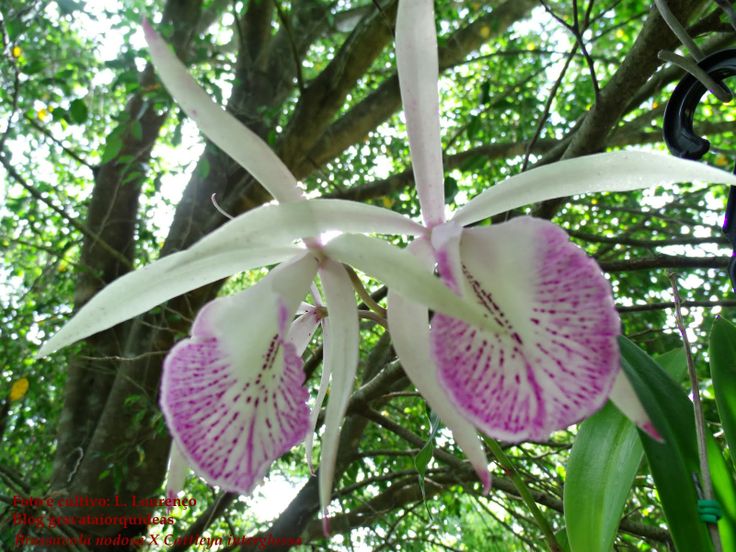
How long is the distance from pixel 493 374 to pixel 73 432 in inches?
119

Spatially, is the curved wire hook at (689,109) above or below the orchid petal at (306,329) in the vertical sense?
above

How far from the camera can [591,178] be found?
54 cm

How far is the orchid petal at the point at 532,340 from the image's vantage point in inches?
18.6

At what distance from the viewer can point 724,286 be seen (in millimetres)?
2859

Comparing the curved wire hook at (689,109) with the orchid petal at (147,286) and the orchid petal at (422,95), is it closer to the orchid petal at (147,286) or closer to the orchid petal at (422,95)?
A: the orchid petal at (422,95)

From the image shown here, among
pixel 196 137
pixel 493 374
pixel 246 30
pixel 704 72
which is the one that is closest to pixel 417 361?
pixel 493 374

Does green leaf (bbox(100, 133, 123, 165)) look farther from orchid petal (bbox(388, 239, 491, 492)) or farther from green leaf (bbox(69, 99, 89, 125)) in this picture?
orchid petal (bbox(388, 239, 491, 492))

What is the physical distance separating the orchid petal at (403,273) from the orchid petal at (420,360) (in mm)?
52

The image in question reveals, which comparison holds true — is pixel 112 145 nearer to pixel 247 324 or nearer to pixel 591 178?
pixel 247 324

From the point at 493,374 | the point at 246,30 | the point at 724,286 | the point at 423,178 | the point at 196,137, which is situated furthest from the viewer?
the point at 246,30

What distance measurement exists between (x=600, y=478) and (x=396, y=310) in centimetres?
39

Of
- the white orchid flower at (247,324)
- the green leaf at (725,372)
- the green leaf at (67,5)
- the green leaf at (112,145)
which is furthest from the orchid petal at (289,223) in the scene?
the green leaf at (67,5)

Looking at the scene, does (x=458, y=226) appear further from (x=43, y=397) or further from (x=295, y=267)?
(x=43, y=397)

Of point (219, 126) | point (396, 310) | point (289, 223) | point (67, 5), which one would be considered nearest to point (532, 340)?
point (396, 310)
